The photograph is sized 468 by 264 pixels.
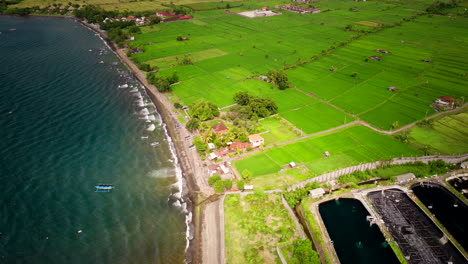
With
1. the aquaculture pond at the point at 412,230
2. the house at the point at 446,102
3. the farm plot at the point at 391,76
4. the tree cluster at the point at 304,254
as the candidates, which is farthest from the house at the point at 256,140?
the house at the point at 446,102

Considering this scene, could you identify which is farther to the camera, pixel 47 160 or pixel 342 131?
pixel 342 131

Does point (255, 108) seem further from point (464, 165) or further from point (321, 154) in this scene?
point (464, 165)

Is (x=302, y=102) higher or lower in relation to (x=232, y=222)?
higher

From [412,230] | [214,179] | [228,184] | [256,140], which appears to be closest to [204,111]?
[256,140]

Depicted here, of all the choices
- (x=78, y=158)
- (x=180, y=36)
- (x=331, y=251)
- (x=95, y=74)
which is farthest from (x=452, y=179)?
(x=180, y=36)

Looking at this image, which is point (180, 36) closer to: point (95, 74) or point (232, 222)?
point (95, 74)

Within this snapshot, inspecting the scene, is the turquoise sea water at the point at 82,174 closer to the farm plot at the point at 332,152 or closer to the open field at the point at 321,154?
the open field at the point at 321,154
